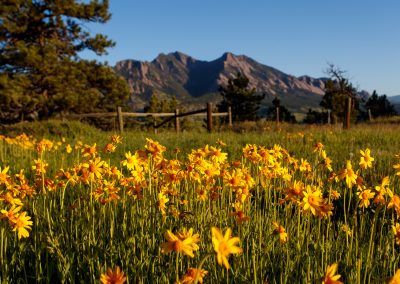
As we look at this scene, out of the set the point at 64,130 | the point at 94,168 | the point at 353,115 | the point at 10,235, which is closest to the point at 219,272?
the point at 94,168

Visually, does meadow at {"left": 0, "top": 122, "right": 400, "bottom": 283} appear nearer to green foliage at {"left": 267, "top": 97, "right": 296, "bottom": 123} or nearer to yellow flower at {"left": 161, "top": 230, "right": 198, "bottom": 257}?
yellow flower at {"left": 161, "top": 230, "right": 198, "bottom": 257}

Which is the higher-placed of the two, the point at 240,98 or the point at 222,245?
the point at 240,98

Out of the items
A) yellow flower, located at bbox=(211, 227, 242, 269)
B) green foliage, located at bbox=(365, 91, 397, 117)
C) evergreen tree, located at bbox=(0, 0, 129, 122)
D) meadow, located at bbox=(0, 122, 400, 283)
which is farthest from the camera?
green foliage, located at bbox=(365, 91, 397, 117)

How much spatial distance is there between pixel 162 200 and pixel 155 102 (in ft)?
176

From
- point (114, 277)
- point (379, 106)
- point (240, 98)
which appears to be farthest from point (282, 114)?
point (114, 277)

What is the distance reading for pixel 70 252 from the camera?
7.02 feet

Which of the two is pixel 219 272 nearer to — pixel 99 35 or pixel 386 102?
pixel 99 35

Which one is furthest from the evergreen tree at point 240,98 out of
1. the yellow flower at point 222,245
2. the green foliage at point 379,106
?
the yellow flower at point 222,245

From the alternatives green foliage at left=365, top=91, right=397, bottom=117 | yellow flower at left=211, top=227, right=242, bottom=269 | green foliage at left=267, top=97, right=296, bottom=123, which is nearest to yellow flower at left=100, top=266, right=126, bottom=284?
yellow flower at left=211, top=227, right=242, bottom=269

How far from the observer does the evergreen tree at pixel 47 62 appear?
2178 centimetres

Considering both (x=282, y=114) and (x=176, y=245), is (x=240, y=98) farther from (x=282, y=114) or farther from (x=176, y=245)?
(x=176, y=245)

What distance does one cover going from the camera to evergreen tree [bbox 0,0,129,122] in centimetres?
2178

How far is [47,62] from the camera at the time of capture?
2216cm

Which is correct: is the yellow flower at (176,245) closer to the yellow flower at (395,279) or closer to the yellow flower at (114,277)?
the yellow flower at (114,277)
